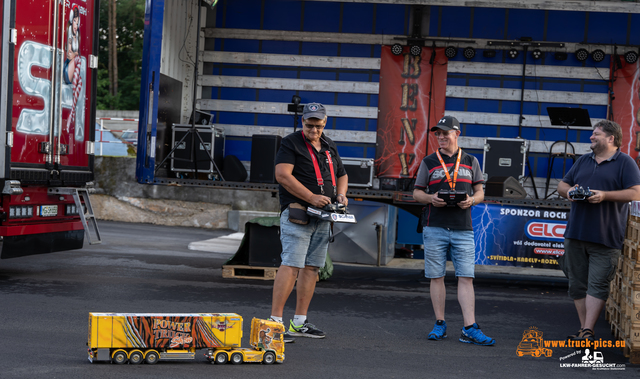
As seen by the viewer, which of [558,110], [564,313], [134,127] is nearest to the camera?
[564,313]

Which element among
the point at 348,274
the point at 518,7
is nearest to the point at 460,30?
the point at 518,7

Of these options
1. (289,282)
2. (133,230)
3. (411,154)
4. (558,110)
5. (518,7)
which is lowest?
(133,230)

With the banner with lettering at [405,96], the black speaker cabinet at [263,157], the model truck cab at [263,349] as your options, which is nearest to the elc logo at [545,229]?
the banner with lettering at [405,96]

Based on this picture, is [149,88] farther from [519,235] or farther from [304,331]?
[519,235]

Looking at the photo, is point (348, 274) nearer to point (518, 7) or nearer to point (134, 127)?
point (518, 7)

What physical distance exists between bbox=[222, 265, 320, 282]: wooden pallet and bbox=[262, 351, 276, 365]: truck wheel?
390 centimetres

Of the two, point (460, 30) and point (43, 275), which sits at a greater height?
point (460, 30)

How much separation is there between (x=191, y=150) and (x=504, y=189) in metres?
4.52

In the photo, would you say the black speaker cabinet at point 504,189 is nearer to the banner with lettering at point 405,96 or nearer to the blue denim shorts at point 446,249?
the banner with lettering at point 405,96

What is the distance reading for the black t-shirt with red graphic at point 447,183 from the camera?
5316 millimetres

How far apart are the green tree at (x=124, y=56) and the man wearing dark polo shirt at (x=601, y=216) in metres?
32.4

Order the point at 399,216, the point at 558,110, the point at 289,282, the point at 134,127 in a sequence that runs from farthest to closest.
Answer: the point at 134,127 → the point at 399,216 → the point at 558,110 → the point at 289,282

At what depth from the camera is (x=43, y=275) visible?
7992mm

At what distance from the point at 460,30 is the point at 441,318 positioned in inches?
248
